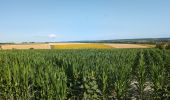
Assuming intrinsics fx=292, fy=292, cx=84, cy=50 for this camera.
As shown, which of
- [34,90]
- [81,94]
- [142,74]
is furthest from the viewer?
[142,74]

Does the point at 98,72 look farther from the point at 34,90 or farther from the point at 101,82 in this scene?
the point at 34,90

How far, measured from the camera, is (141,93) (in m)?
11.1

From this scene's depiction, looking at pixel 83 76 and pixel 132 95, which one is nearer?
pixel 83 76

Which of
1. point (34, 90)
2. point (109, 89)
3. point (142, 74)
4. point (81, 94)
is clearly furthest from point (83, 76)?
point (142, 74)

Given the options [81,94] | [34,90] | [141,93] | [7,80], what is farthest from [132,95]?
[7,80]

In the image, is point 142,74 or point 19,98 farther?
point 142,74

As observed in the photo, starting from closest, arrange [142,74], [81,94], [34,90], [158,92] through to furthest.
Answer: [158,92] < [81,94] < [34,90] < [142,74]

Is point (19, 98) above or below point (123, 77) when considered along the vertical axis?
below

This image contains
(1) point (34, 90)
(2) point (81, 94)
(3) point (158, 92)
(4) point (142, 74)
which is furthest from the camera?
(4) point (142, 74)

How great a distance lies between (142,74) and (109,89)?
1722mm

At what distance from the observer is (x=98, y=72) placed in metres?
11.5

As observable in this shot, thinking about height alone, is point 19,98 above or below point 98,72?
below

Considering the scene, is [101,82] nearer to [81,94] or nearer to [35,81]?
[81,94]

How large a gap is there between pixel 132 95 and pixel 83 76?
271cm
